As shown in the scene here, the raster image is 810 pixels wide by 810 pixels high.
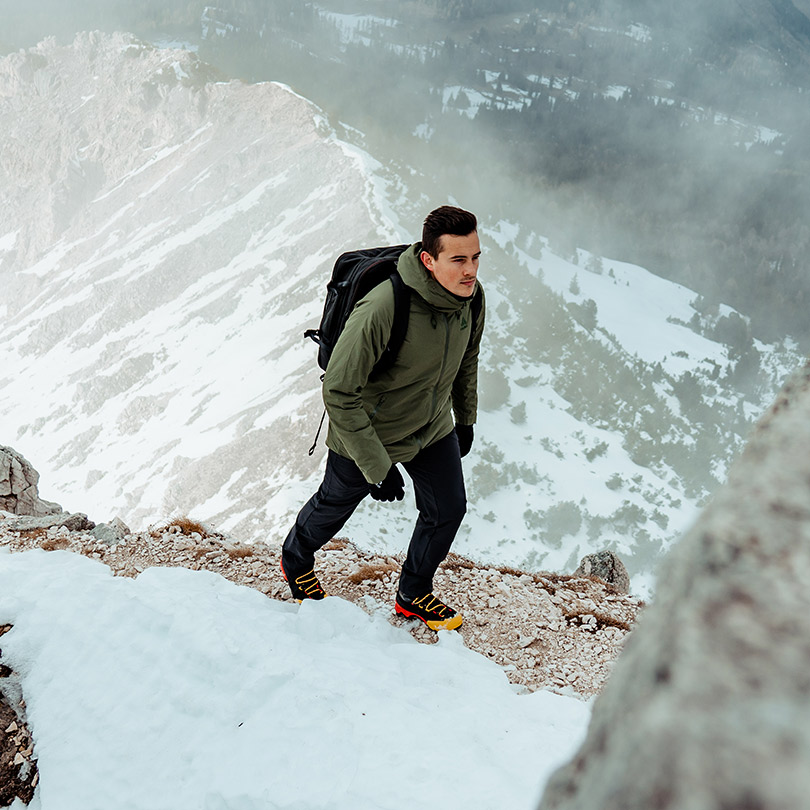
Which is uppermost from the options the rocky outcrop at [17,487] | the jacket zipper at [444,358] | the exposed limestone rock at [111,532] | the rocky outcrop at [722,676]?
the rocky outcrop at [722,676]

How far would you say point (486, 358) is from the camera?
4891cm

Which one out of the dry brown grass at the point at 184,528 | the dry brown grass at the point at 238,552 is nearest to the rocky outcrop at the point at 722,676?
the dry brown grass at the point at 238,552

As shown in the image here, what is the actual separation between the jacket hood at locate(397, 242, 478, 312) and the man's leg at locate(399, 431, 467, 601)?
91cm

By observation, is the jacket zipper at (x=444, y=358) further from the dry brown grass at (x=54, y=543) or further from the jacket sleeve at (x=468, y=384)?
the dry brown grass at (x=54, y=543)

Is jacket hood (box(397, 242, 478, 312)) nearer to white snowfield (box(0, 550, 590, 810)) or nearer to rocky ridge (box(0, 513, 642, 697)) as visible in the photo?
white snowfield (box(0, 550, 590, 810))

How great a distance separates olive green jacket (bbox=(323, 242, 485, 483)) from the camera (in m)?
2.59

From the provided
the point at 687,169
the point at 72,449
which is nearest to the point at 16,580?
the point at 72,449

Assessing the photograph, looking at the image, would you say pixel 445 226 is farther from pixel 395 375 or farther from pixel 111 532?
pixel 111 532

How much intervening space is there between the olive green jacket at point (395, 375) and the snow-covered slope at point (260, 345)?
2443 cm

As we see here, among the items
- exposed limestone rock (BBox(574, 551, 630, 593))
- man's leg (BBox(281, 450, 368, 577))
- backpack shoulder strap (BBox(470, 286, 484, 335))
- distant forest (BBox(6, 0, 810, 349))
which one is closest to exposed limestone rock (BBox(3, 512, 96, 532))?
man's leg (BBox(281, 450, 368, 577))

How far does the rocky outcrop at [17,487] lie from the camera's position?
22.6ft

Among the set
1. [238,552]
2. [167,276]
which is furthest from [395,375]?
[167,276]

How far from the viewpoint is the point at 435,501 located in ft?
10.9

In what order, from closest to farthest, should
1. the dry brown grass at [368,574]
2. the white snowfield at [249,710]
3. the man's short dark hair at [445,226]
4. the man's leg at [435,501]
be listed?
the white snowfield at [249,710]
the man's short dark hair at [445,226]
the man's leg at [435,501]
the dry brown grass at [368,574]
